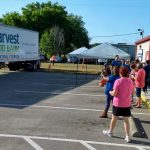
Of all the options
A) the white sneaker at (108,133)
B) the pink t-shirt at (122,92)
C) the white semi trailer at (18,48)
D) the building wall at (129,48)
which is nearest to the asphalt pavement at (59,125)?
the white sneaker at (108,133)

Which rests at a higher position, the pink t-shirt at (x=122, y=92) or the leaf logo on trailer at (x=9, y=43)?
the leaf logo on trailer at (x=9, y=43)

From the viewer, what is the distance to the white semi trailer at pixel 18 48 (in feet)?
105

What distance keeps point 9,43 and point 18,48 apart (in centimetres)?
266

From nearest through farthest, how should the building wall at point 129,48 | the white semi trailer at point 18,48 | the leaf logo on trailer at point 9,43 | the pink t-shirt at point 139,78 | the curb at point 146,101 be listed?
1. the pink t-shirt at point 139,78
2. the curb at point 146,101
3. the leaf logo on trailer at point 9,43
4. the white semi trailer at point 18,48
5. the building wall at point 129,48

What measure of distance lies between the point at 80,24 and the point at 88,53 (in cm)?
7834

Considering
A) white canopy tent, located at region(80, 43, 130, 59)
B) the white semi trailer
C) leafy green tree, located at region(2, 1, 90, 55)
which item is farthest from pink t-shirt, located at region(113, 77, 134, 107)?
leafy green tree, located at region(2, 1, 90, 55)

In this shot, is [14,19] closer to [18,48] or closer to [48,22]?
[48,22]

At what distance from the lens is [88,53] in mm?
27031

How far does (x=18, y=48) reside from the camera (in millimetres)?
35688

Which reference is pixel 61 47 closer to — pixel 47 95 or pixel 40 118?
pixel 47 95

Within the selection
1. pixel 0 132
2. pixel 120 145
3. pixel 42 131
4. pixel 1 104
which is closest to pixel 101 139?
pixel 120 145

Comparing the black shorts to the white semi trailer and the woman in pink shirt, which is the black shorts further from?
the white semi trailer

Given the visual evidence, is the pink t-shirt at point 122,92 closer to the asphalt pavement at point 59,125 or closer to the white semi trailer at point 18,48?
the asphalt pavement at point 59,125

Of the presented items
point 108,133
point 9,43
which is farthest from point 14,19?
point 108,133
